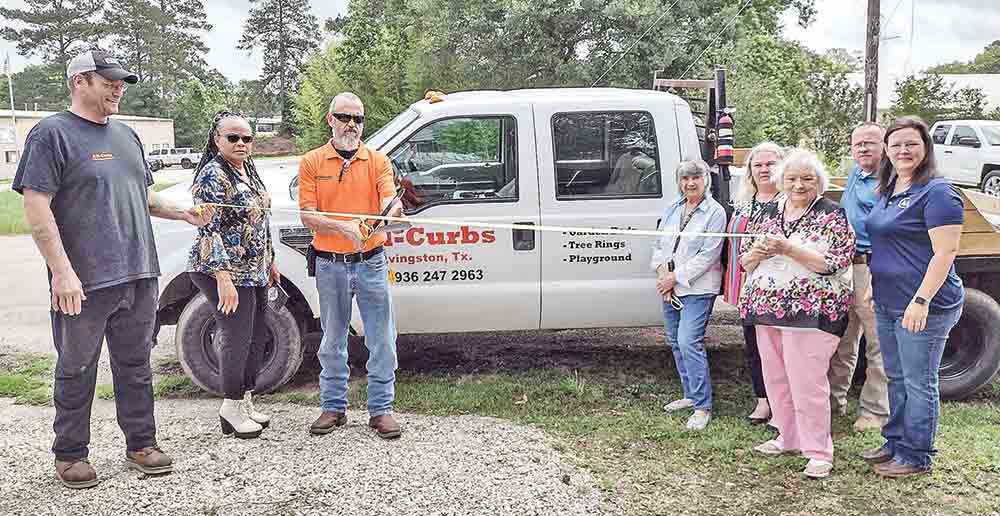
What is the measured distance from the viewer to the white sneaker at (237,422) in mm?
4938

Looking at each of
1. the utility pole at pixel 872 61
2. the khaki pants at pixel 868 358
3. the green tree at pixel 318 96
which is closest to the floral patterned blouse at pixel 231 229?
the khaki pants at pixel 868 358

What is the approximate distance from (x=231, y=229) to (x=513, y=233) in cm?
175

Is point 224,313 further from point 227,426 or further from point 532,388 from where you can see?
point 532,388

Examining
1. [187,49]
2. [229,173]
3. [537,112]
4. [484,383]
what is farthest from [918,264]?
[187,49]

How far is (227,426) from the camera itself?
498 centimetres

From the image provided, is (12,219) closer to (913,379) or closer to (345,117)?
(345,117)

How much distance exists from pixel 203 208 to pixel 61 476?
145 cm

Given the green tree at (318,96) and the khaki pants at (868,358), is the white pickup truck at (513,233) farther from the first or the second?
the green tree at (318,96)

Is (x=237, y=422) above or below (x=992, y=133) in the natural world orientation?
below

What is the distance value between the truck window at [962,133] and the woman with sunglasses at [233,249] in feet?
59.0

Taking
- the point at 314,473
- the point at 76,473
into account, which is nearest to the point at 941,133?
the point at 314,473

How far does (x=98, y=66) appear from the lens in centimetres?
406

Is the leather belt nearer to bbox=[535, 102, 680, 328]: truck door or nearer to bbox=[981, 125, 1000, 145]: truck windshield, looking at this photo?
bbox=[535, 102, 680, 328]: truck door

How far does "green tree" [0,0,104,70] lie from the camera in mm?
55906
